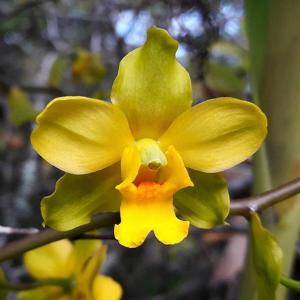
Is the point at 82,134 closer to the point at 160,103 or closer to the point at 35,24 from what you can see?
the point at 160,103

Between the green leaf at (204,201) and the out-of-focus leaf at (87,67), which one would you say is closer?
the green leaf at (204,201)

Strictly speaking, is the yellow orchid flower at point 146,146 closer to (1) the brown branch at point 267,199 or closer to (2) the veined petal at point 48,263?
(1) the brown branch at point 267,199

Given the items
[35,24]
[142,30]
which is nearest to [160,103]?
[142,30]

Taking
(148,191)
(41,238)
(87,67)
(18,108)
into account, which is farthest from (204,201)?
(87,67)

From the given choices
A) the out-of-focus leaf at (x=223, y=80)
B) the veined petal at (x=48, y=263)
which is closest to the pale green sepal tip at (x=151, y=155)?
the veined petal at (x=48, y=263)

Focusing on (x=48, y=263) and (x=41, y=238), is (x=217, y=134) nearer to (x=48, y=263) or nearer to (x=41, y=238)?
(x=41, y=238)

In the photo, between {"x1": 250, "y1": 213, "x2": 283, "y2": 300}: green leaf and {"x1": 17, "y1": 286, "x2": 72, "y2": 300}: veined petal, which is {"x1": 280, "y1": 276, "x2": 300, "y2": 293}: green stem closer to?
{"x1": 250, "y1": 213, "x2": 283, "y2": 300}: green leaf
